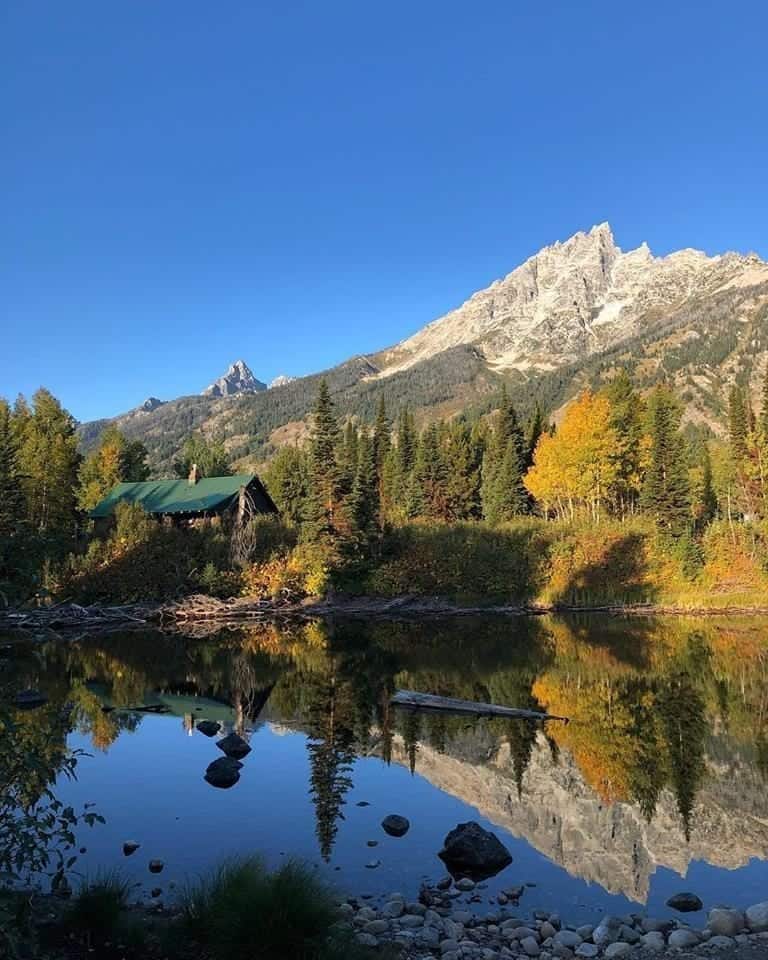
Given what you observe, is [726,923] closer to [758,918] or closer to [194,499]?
[758,918]

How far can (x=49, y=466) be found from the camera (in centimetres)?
5844

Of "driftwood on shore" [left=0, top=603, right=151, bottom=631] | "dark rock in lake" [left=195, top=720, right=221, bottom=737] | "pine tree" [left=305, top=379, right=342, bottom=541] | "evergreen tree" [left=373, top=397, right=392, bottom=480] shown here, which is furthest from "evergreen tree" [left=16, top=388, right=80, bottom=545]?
"dark rock in lake" [left=195, top=720, right=221, bottom=737]

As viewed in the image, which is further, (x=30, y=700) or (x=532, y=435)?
(x=532, y=435)

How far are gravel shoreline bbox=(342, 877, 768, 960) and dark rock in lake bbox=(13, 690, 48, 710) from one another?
15060mm

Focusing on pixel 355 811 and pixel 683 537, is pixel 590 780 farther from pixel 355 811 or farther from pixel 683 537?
pixel 683 537

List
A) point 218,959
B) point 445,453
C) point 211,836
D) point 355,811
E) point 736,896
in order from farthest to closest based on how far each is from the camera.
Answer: point 445,453 → point 355,811 → point 211,836 → point 736,896 → point 218,959

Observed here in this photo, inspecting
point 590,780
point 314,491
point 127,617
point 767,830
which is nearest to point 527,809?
point 590,780

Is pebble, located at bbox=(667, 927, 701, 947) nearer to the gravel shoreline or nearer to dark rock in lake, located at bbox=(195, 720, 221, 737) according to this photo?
the gravel shoreline

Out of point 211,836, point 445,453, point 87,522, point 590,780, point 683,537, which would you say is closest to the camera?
point 211,836

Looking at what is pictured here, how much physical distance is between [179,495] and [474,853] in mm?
51669

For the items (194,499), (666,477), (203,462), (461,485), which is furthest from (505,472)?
(203,462)

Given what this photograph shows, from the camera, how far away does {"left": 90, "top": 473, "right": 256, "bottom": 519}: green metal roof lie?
5747 cm

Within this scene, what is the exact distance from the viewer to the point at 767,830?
43.6ft

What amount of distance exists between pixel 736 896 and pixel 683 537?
138 ft
